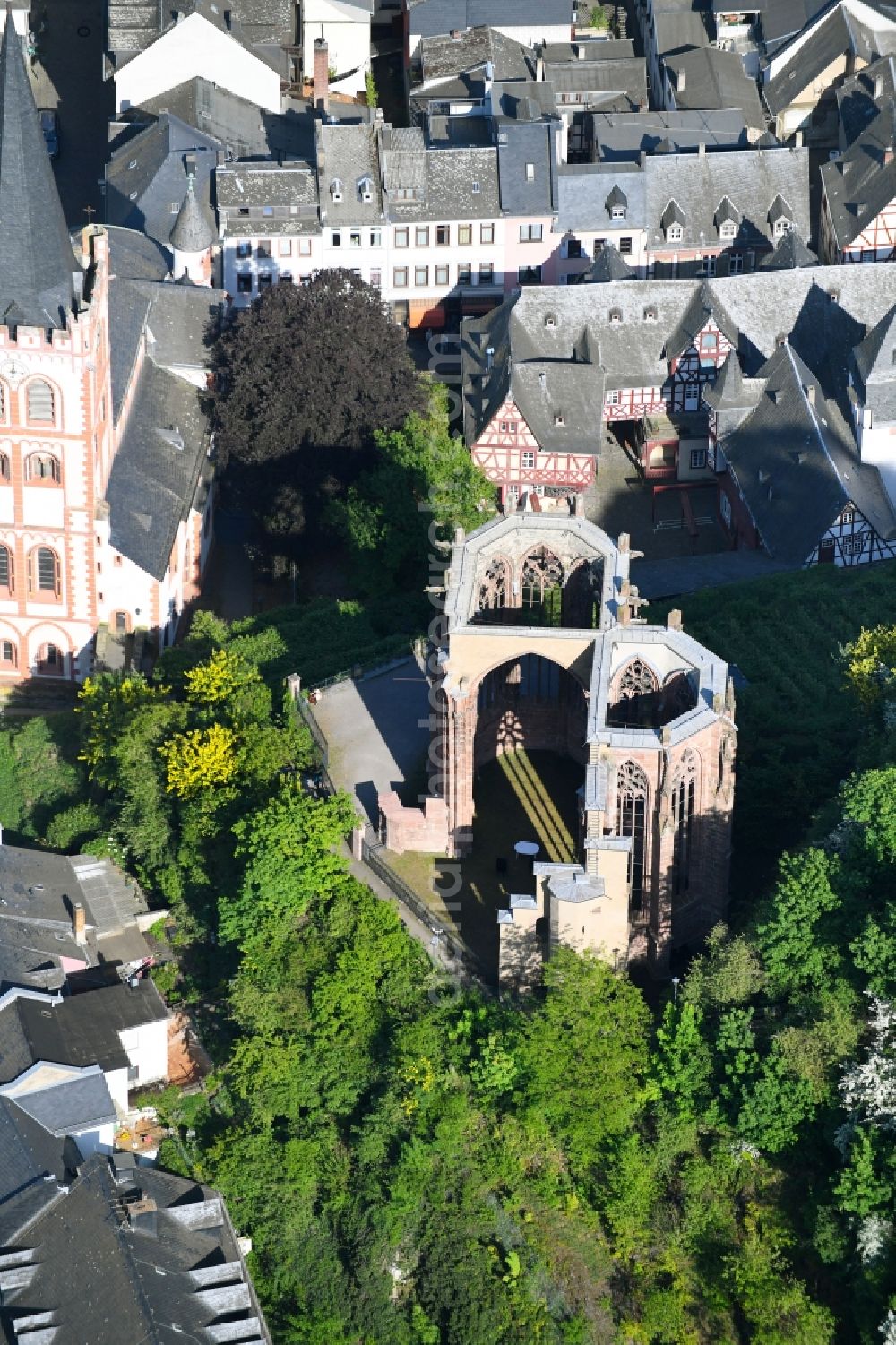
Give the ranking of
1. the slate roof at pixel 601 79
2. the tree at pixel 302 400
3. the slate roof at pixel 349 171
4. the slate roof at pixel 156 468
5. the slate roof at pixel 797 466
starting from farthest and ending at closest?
the slate roof at pixel 601 79 < the slate roof at pixel 349 171 < the tree at pixel 302 400 < the slate roof at pixel 797 466 < the slate roof at pixel 156 468

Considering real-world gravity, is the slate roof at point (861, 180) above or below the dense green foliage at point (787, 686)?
above

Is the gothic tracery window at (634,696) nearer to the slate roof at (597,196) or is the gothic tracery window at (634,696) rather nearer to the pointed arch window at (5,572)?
the pointed arch window at (5,572)

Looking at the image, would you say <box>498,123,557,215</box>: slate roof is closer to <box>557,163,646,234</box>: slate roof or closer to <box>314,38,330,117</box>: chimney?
<box>557,163,646,234</box>: slate roof

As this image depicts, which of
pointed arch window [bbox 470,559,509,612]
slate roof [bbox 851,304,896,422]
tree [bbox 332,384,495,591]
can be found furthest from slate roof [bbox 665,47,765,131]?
pointed arch window [bbox 470,559,509,612]

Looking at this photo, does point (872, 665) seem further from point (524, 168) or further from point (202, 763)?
point (524, 168)

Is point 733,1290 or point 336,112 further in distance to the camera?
point 336,112

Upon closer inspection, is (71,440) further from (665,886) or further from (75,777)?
(665,886)

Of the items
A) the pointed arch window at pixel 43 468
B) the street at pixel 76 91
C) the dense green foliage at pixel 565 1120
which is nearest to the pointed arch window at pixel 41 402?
the pointed arch window at pixel 43 468

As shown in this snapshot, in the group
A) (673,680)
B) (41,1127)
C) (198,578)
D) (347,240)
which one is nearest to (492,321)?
(347,240)
